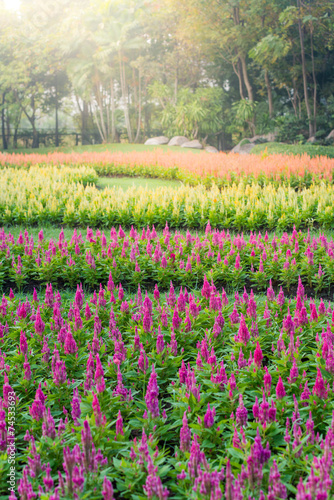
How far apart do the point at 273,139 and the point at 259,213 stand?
20452 mm

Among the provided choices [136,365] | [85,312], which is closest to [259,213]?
[85,312]

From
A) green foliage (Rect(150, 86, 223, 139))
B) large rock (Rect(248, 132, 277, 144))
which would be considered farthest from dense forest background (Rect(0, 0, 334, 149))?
large rock (Rect(248, 132, 277, 144))

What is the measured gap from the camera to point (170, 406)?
3141 mm

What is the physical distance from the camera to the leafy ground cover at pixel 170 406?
203cm

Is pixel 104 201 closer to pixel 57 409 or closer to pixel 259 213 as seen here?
pixel 259 213

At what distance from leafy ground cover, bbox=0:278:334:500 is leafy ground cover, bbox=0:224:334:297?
1.28 meters

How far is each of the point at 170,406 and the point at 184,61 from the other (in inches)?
1282

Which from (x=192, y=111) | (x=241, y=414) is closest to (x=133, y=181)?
(x=241, y=414)

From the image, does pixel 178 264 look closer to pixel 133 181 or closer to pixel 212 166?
pixel 212 166

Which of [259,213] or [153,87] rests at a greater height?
[153,87]

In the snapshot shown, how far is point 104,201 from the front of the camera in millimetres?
9125

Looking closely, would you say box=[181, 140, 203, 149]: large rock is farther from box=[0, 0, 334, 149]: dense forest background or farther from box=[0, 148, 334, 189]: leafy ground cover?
box=[0, 148, 334, 189]: leafy ground cover

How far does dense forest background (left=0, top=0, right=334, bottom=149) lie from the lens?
85.4 feet

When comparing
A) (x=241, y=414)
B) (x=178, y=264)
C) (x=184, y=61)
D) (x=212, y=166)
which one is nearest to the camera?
(x=241, y=414)
